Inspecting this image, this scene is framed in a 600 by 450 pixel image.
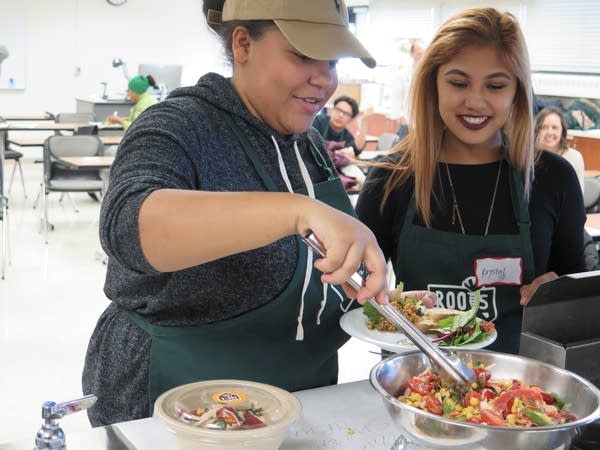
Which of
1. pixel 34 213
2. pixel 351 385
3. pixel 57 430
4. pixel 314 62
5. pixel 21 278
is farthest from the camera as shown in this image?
pixel 34 213

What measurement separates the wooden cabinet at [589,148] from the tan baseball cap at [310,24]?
6667 mm

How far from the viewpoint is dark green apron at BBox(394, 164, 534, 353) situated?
1.88 metres

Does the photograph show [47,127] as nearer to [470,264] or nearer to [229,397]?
[470,264]

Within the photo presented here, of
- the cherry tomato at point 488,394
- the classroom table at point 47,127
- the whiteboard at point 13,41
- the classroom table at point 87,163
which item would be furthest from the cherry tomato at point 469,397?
the whiteboard at point 13,41

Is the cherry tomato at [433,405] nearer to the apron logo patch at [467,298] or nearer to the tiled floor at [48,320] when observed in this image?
the apron logo patch at [467,298]

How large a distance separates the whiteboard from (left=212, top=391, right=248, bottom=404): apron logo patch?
35.3ft

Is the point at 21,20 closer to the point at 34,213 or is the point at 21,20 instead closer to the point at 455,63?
the point at 34,213

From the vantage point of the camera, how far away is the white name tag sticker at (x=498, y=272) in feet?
6.20

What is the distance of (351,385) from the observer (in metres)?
1.43

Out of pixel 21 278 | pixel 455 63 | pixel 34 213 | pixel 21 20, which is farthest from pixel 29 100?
pixel 455 63

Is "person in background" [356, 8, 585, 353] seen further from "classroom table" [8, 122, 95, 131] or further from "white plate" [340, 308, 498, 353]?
"classroom table" [8, 122, 95, 131]

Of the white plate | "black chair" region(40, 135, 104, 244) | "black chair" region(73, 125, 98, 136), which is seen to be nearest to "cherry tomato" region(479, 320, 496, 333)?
the white plate

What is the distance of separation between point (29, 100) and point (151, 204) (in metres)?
11.1

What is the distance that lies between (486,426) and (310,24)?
67 cm
